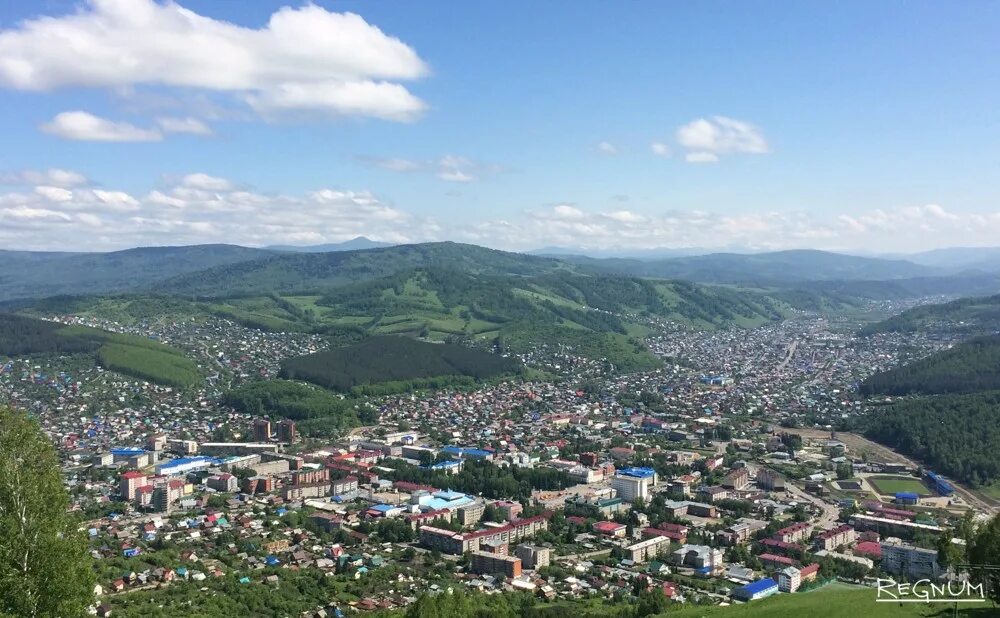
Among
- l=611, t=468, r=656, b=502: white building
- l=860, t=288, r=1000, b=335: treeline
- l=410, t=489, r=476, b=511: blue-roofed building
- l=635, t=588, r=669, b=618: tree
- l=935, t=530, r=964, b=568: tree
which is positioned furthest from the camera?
l=860, t=288, r=1000, b=335: treeline

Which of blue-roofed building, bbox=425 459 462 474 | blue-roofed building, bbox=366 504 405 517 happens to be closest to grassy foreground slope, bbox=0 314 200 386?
blue-roofed building, bbox=425 459 462 474

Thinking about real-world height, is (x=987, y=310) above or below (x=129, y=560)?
above

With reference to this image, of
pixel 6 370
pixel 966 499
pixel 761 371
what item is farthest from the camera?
pixel 761 371

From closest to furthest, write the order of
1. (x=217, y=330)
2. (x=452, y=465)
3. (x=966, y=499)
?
(x=966, y=499)
(x=452, y=465)
(x=217, y=330)

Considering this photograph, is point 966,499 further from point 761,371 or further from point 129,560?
point 761,371

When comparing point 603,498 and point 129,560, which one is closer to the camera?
point 129,560

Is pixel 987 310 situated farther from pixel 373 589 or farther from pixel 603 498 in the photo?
pixel 373 589

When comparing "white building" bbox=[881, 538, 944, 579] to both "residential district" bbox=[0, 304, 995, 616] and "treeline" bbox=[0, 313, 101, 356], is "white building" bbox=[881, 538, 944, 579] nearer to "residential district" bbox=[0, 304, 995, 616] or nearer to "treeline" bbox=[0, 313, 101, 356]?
"residential district" bbox=[0, 304, 995, 616]

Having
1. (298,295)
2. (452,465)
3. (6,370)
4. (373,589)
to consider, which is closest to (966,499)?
(452,465)
